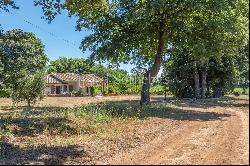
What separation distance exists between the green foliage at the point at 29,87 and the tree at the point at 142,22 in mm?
10160

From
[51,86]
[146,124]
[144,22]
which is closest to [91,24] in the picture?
[144,22]

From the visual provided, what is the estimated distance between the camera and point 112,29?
120 feet

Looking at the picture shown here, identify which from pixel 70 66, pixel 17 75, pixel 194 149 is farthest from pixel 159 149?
pixel 70 66

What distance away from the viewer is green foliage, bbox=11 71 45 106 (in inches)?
1780

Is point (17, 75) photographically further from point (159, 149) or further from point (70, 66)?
Result: point (70, 66)

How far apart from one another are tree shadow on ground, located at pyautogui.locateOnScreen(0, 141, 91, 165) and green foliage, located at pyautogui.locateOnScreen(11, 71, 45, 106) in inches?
1121

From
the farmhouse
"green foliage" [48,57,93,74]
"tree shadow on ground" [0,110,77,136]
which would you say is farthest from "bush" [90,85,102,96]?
"tree shadow on ground" [0,110,77,136]

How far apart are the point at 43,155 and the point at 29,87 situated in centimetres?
3168

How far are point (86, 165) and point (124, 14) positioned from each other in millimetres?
23949

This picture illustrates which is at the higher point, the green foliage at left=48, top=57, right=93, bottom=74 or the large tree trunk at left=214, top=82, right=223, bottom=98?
the green foliage at left=48, top=57, right=93, bottom=74

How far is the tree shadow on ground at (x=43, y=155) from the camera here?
13664 mm

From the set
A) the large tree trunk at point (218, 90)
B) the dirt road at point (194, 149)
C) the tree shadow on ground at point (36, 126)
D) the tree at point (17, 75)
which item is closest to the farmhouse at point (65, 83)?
the large tree trunk at point (218, 90)

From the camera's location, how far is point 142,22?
34.7 metres

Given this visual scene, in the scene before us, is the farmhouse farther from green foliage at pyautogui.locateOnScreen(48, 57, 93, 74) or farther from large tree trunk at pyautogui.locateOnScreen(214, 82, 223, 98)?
green foliage at pyautogui.locateOnScreen(48, 57, 93, 74)
